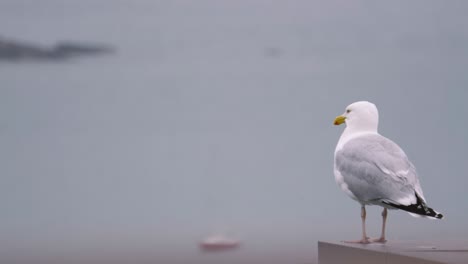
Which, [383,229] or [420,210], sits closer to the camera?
[420,210]

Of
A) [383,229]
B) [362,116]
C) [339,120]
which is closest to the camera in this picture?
[383,229]

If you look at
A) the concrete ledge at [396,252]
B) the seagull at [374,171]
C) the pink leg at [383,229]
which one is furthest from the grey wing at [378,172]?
the concrete ledge at [396,252]

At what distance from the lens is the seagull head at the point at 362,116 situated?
8234mm

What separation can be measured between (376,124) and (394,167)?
926mm

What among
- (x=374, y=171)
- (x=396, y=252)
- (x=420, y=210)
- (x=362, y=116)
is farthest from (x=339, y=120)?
(x=396, y=252)

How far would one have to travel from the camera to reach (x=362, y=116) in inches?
324

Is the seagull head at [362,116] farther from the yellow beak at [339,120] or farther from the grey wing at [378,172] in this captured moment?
the grey wing at [378,172]

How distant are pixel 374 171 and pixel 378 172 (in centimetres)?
4

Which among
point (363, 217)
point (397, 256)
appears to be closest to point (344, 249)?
point (363, 217)

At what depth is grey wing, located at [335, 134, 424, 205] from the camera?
7.36 m

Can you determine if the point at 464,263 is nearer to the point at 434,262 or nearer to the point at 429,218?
the point at 434,262

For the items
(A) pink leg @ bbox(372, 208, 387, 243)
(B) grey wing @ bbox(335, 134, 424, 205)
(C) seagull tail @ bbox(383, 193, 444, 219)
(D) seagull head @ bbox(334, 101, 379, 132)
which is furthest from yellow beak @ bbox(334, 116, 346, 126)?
(C) seagull tail @ bbox(383, 193, 444, 219)

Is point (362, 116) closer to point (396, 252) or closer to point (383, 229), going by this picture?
point (383, 229)

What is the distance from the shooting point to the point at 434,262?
255 inches
